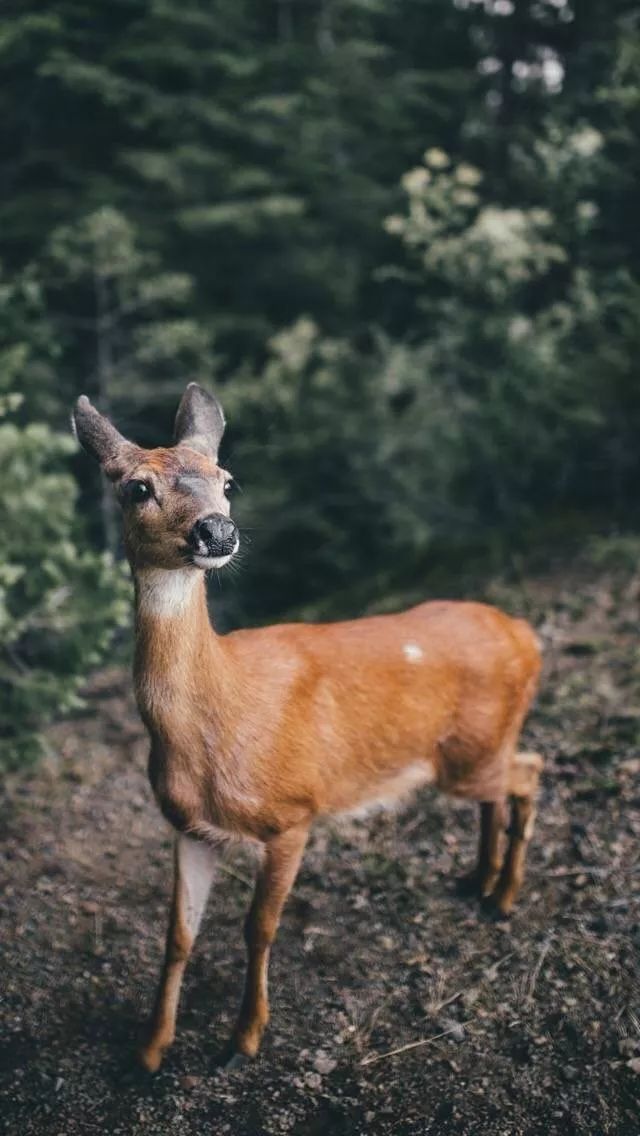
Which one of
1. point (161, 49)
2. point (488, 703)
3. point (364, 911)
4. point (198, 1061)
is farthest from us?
point (161, 49)

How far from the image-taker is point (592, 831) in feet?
15.4

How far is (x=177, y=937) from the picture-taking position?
3635mm

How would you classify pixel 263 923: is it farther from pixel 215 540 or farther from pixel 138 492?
pixel 138 492

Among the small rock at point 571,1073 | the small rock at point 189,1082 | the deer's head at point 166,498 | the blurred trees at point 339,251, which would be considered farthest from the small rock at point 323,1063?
the blurred trees at point 339,251

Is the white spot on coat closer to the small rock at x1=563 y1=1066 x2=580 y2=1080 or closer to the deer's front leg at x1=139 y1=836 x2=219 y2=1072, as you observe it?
the deer's front leg at x1=139 y1=836 x2=219 y2=1072

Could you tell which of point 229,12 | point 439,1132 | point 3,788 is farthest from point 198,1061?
point 229,12

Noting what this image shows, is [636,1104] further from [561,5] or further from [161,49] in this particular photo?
[561,5]

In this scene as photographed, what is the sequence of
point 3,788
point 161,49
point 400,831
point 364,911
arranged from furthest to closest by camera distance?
1. point 161,49
2. point 3,788
3. point 400,831
4. point 364,911

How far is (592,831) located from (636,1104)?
1.50 m

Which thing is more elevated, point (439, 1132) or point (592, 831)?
point (439, 1132)

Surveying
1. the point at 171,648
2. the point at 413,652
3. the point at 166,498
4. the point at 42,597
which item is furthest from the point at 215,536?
the point at 42,597

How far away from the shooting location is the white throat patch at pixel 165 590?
324cm

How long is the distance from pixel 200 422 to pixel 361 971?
227 centimetres

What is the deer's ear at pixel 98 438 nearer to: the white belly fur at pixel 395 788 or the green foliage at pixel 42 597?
the white belly fur at pixel 395 788
